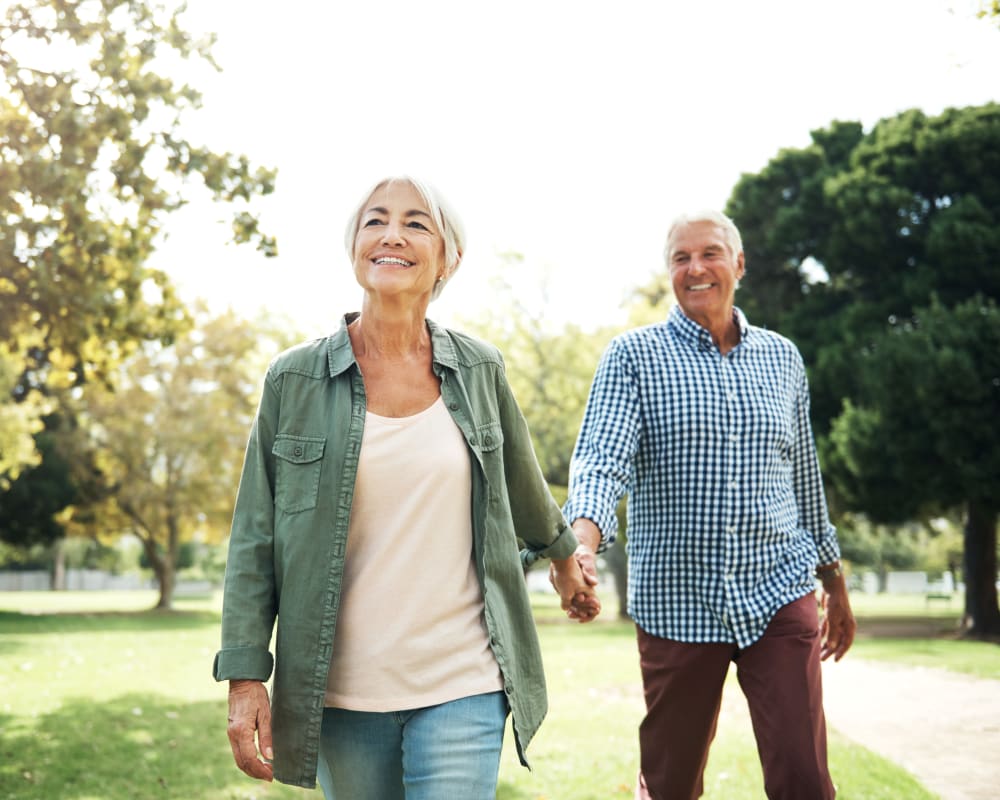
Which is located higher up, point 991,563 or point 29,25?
point 29,25

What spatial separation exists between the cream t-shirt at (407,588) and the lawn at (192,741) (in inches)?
183

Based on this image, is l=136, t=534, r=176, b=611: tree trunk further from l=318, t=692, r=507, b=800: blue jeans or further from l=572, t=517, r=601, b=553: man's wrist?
l=318, t=692, r=507, b=800: blue jeans

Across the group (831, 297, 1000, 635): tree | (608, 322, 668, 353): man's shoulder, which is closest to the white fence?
(831, 297, 1000, 635): tree

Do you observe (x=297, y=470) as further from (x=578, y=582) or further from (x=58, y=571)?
(x=58, y=571)

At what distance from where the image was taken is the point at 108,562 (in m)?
80.9

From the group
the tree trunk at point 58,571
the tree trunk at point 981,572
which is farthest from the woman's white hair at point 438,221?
the tree trunk at point 58,571

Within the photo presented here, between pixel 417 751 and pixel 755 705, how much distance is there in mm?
1509

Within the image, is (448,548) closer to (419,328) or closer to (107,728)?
(419,328)

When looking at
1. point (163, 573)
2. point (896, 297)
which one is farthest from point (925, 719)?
point (163, 573)

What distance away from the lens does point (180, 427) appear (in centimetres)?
3456

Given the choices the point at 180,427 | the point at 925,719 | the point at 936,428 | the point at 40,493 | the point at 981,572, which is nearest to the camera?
the point at 925,719

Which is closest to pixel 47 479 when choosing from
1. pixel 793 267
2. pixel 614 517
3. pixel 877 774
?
pixel 793 267

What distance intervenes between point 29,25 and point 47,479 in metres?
29.0

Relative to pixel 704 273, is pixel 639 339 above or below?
below
